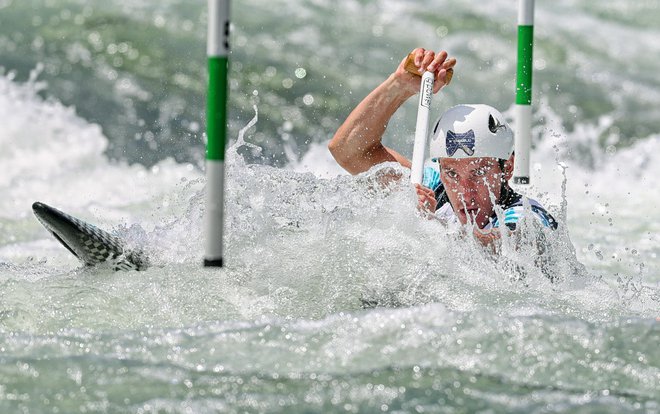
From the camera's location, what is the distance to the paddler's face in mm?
5348

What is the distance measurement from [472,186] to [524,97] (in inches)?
20.8

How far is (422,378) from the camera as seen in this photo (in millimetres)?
3988

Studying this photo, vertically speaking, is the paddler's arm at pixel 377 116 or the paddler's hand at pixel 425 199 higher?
the paddler's arm at pixel 377 116

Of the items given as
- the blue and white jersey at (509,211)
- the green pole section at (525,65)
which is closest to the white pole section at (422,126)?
the blue and white jersey at (509,211)

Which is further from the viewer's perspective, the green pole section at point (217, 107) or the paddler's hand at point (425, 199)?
the paddler's hand at point (425, 199)

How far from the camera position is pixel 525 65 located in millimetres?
5051

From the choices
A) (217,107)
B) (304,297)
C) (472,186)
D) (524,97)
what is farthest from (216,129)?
(472,186)

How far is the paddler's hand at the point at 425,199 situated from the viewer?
5426mm

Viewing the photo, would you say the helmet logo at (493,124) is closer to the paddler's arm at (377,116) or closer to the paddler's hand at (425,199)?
the paddler's arm at (377,116)

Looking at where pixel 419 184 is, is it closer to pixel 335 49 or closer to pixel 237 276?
pixel 237 276

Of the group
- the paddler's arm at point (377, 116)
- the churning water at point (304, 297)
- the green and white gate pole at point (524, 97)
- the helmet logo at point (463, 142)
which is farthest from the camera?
the paddler's arm at point (377, 116)

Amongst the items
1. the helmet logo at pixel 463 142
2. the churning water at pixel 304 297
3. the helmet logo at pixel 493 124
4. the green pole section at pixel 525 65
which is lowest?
the churning water at pixel 304 297

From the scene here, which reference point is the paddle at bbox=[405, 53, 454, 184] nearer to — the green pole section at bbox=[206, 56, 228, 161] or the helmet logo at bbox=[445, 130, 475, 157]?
the helmet logo at bbox=[445, 130, 475, 157]

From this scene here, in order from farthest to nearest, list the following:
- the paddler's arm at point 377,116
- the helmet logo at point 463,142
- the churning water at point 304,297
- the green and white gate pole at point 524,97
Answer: the paddler's arm at point 377,116 < the helmet logo at point 463,142 < the green and white gate pole at point 524,97 < the churning water at point 304,297
